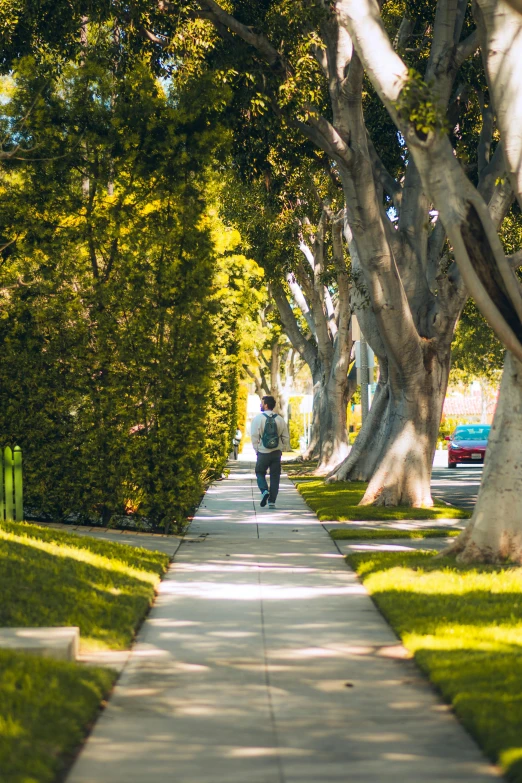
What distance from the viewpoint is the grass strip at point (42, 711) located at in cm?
501

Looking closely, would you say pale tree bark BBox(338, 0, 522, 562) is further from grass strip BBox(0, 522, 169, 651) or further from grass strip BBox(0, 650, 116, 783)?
grass strip BBox(0, 650, 116, 783)

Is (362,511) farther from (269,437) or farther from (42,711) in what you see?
(42,711)

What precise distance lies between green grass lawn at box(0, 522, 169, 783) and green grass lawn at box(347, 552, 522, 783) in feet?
6.52

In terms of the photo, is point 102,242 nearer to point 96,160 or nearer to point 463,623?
point 96,160

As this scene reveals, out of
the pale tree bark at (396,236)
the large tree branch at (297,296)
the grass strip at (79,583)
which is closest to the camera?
the grass strip at (79,583)

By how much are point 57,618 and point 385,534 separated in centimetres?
736

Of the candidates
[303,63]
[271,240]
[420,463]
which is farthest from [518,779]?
[271,240]

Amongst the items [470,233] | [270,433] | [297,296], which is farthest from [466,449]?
[470,233]

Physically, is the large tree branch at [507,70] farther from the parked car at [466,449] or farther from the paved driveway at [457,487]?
the parked car at [466,449]

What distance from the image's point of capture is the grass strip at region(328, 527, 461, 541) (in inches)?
589

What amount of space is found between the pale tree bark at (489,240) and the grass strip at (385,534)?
3058 millimetres

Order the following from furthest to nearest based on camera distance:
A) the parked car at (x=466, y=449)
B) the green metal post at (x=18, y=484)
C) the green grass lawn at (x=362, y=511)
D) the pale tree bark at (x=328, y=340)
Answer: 1. the parked car at (x=466, y=449)
2. the pale tree bark at (x=328, y=340)
3. the green grass lawn at (x=362, y=511)
4. the green metal post at (x=18, y=484)

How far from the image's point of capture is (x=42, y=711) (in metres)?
5.81

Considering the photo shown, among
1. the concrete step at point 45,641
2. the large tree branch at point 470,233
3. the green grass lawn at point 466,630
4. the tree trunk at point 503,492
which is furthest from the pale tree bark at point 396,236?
the concrete step at point 45,641
